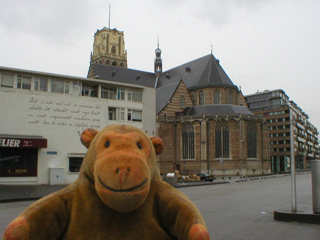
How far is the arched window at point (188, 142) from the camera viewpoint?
156 ft

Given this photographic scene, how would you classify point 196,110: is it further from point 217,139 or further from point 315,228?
point 315,228

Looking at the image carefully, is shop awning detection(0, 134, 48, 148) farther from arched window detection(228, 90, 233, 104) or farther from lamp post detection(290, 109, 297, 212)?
arched window detection(228, 90, 233, 104)

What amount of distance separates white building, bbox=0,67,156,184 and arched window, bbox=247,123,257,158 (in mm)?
28044

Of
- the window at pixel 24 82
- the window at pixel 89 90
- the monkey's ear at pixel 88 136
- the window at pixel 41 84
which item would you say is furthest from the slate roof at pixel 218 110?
the monkey's ear at pixel 88 136

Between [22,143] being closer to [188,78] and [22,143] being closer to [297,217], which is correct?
[297,217]

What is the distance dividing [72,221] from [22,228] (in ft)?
1.37

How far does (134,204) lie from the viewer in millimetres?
2311

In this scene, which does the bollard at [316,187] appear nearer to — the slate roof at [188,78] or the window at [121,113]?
the window at [121,113]

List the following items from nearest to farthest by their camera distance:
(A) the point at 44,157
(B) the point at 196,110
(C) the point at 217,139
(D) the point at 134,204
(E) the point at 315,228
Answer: (D) the point at 134,204 → (E) the point at 315,228 → (A) the point at 44,157 → (C) the point at 217,139 → (B) the point at 196,110

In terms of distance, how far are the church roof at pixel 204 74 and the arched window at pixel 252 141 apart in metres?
9.51

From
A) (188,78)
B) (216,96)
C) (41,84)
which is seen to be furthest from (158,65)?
(41,84)

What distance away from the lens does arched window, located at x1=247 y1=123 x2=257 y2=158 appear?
47906 mm

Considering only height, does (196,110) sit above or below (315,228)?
above

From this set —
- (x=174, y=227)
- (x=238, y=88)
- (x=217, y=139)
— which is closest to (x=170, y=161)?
(x=217, y=139)
